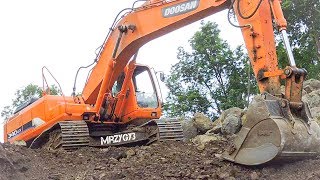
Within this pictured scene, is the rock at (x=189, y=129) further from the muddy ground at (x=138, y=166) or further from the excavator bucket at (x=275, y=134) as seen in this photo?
the excavator bucket at (x=275, y=134)

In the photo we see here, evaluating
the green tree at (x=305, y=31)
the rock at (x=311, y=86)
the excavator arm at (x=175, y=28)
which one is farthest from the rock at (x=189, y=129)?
the green tree at (x=305, y=31)

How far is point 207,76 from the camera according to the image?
29281mm

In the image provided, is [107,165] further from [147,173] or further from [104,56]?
[104,56]

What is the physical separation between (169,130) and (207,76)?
2011 cm

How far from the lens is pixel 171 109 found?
2897 cm

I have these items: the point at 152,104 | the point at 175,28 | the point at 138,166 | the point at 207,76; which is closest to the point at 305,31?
the point at 207,76

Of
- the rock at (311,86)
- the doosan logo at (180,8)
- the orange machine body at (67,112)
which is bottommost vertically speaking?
the rock at (311,86)

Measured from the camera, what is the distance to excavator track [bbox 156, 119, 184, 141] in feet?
30.5

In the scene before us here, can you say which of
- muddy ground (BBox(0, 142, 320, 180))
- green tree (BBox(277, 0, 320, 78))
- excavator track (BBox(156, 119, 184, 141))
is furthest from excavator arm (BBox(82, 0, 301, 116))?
green tree (BBox(277, 0, 320, 78))

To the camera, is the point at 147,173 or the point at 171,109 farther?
the point at 171,109

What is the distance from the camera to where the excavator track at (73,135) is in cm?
888

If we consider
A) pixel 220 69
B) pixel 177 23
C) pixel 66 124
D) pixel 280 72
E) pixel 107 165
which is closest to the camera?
pixel 280 72

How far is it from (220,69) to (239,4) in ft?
73.8

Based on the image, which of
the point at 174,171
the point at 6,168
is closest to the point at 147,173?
the point at 174,171
